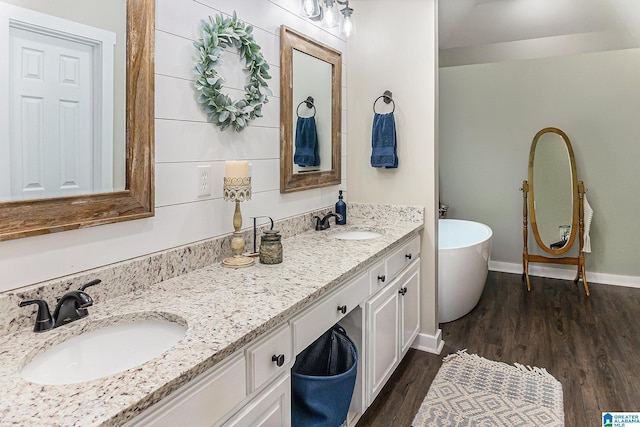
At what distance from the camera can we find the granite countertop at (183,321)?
729 millimetres

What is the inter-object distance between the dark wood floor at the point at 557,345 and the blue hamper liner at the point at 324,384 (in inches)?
16.0

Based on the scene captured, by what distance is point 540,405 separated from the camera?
2.09m

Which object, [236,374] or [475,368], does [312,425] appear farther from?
[475,368]

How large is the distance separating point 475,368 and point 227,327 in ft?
6.30

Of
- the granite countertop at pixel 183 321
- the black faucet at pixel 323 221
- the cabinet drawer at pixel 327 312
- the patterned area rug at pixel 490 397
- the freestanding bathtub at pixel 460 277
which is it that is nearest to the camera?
Answer: the granite countertop at pixel 183 321

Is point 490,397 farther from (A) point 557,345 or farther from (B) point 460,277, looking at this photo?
(B) point 460,277

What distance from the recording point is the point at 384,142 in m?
2.58

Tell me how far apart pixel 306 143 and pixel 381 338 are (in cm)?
111

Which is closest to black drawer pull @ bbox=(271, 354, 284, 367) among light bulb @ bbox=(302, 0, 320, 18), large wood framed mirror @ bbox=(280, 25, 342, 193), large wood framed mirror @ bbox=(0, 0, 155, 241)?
large wood framed mirror @ bbox=(0, 0, 155, 241)

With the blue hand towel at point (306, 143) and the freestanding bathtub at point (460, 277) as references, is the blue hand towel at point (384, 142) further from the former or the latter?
the freestanding bathtub at point (460, 277)

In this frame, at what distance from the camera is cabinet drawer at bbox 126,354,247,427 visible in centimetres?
83

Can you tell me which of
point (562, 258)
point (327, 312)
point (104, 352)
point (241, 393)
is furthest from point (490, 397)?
point (562, 258)

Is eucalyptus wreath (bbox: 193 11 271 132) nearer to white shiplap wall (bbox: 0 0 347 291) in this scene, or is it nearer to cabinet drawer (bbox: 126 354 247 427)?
white shiplap wall (bbox: 0 0 347 291)

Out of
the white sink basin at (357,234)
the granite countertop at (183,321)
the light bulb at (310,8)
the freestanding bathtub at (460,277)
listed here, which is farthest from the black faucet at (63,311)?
the freestanding bathtub at (460,277)
